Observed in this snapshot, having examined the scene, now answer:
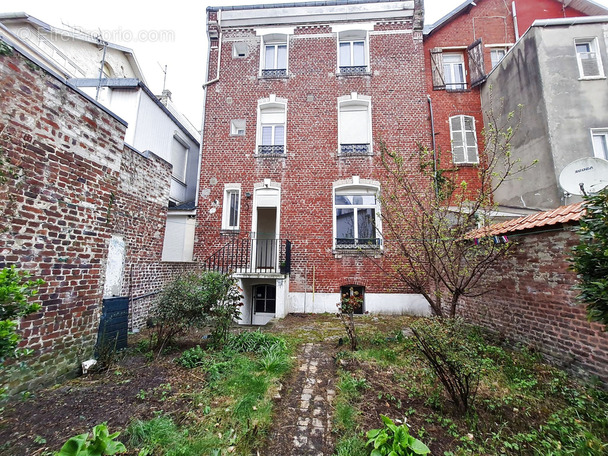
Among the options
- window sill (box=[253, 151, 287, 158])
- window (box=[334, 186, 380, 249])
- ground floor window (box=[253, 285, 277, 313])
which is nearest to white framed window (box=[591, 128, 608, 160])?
window (box=[334, 186, 380, 249])

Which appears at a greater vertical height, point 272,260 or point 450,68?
point 450,68

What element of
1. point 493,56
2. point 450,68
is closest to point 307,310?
point 450,68

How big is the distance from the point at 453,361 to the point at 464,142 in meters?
8.86

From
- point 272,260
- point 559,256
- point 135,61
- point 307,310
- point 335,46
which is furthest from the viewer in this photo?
point 135,61

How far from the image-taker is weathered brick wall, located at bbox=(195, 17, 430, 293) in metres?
8.48

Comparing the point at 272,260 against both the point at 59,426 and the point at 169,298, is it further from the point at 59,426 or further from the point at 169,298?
the point at 59,426

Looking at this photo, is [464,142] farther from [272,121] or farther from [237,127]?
[237,127]

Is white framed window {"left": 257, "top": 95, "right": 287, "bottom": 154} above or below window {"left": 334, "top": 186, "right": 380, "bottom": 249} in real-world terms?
above

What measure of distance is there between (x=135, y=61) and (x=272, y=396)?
54.4ft

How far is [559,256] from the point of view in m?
3.85

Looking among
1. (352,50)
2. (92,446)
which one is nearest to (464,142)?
(352,50)

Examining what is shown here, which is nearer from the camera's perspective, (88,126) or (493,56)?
(88,126)

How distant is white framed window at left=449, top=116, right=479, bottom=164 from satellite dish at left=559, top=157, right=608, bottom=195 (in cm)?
382

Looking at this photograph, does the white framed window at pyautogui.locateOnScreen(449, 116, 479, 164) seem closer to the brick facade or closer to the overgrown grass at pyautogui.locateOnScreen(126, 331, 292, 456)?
the overgrown grass at pyautogui.locateOnScreen(126, 331, 292, 456)
